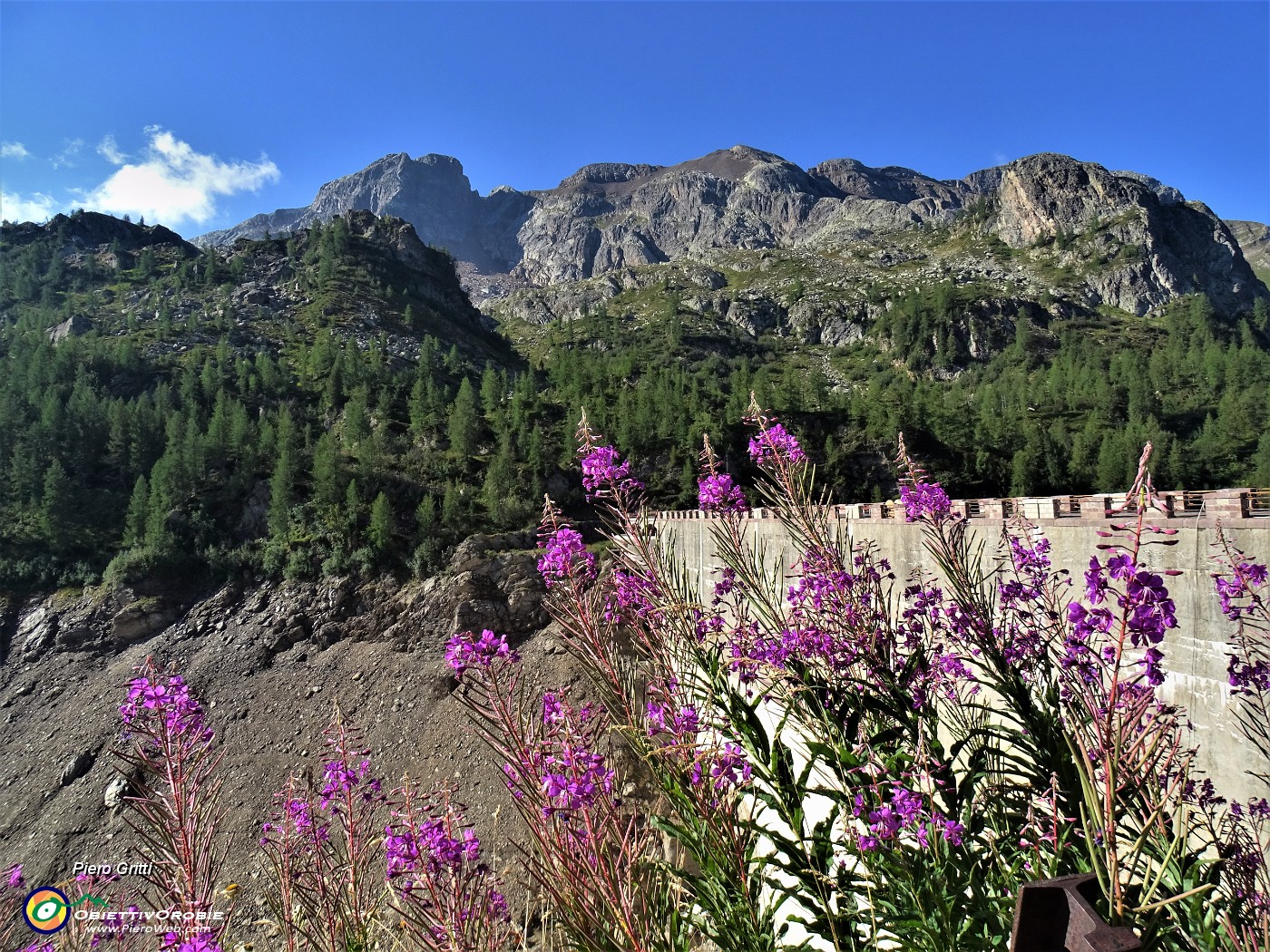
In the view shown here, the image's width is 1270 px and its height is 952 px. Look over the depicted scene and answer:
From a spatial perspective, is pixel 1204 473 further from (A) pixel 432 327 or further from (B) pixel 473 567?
(A) pixel 432 327

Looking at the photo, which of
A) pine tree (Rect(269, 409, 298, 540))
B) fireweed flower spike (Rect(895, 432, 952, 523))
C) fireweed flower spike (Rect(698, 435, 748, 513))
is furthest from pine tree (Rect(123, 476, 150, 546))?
fireweed flower spike (Rect(895, 432, 952, 523))

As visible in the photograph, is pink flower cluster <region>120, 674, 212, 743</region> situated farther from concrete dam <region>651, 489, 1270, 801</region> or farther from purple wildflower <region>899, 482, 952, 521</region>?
purple wildflower <region>899, 482, 952, 521</region>

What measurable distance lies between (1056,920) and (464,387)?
56515mm

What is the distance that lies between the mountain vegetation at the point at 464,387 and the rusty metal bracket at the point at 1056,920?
7.72 ft

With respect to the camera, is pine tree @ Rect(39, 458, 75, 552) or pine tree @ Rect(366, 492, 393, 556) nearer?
pine tree @ Rect(366, 492, 393, 556)

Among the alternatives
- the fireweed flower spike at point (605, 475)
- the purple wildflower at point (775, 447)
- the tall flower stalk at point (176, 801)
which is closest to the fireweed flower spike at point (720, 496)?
the purple wildflower at point (775, 447)

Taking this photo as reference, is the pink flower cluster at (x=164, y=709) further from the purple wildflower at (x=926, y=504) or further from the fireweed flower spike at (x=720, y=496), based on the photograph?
the purple wildflower at (x=926, y=504)

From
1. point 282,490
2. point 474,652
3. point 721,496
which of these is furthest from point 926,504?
point 282,490

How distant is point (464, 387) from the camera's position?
54125 millimetres

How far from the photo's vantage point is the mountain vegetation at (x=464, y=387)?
136ft

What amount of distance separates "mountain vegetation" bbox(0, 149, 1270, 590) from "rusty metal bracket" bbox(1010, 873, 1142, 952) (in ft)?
7.72

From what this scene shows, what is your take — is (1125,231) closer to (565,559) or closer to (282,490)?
(282,490)

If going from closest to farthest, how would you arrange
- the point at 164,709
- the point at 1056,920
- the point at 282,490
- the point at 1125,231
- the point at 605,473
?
the point at 1056,920 < the point at 605,473 < the point at 164,709 < the point at 282,490 < the point at 1125,231

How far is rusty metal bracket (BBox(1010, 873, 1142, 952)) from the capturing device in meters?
1.16
